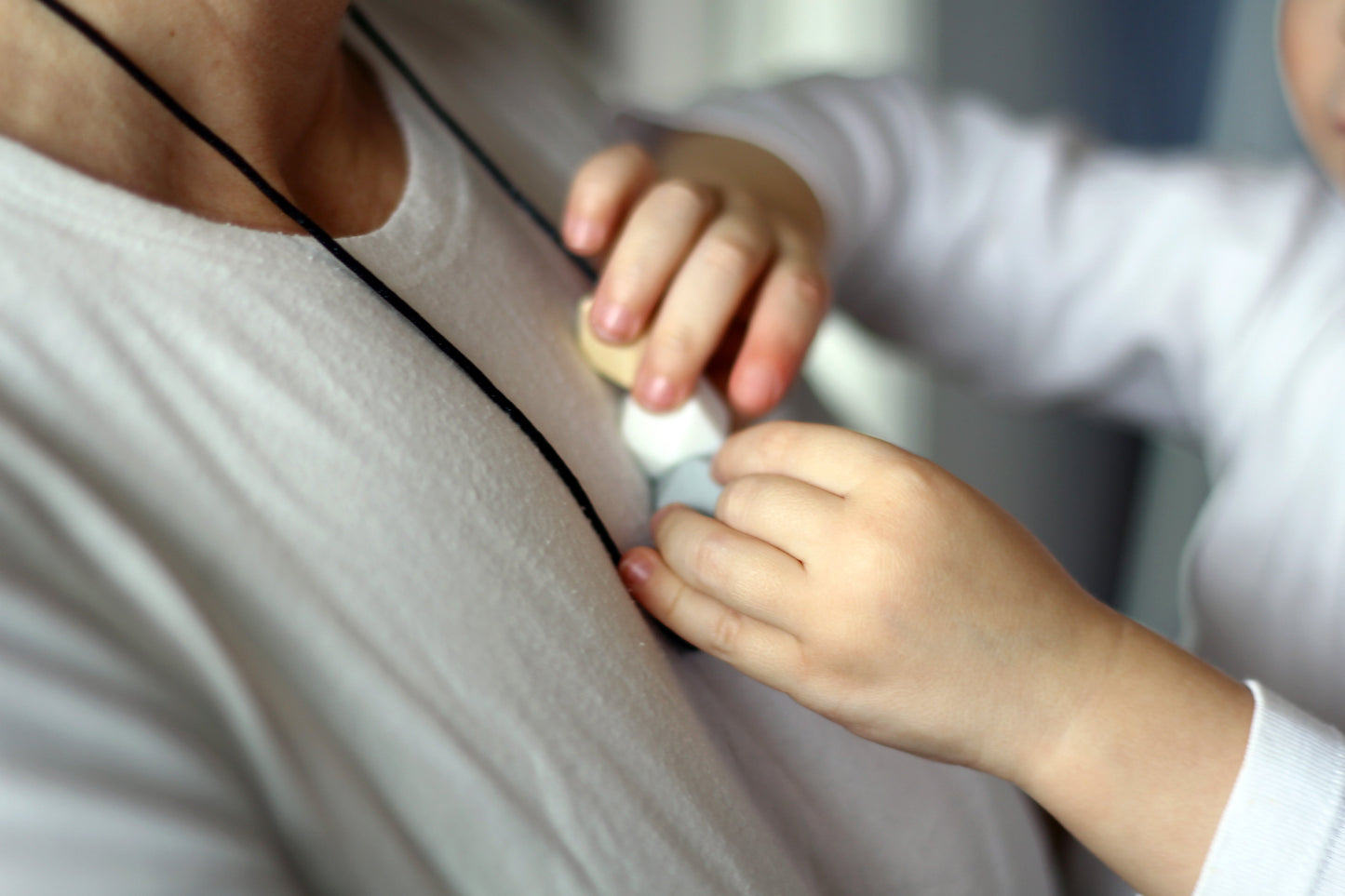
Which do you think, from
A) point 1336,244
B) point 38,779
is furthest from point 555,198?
point 1336,244

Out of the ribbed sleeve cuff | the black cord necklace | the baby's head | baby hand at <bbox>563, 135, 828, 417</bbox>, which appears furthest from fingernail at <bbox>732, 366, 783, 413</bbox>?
the baby's head

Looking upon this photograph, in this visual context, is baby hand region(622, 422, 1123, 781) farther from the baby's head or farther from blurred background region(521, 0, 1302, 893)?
blurred background region(521, 0, 1302, 893)

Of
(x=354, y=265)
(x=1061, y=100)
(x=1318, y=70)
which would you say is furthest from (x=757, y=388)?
(x=1061, y=100)

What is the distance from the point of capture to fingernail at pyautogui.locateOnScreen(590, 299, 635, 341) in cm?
44

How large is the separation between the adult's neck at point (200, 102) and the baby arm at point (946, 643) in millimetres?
201

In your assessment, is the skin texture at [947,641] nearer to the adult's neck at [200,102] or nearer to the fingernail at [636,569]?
the fingernail at [636,569]

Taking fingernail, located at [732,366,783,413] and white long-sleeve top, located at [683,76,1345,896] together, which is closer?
fingernail, located at [732,366,783,413]

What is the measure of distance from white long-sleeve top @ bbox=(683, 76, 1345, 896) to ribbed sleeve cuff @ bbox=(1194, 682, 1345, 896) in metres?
0.21

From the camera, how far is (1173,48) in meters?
1.11

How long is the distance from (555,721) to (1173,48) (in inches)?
44.8

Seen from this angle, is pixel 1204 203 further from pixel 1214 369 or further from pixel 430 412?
pixel 430 412

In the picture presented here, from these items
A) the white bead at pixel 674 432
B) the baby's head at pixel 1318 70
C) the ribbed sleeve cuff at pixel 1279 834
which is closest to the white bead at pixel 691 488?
the white bead at pixel 674 432

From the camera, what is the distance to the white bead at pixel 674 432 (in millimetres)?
440

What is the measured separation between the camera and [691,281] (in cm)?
45
